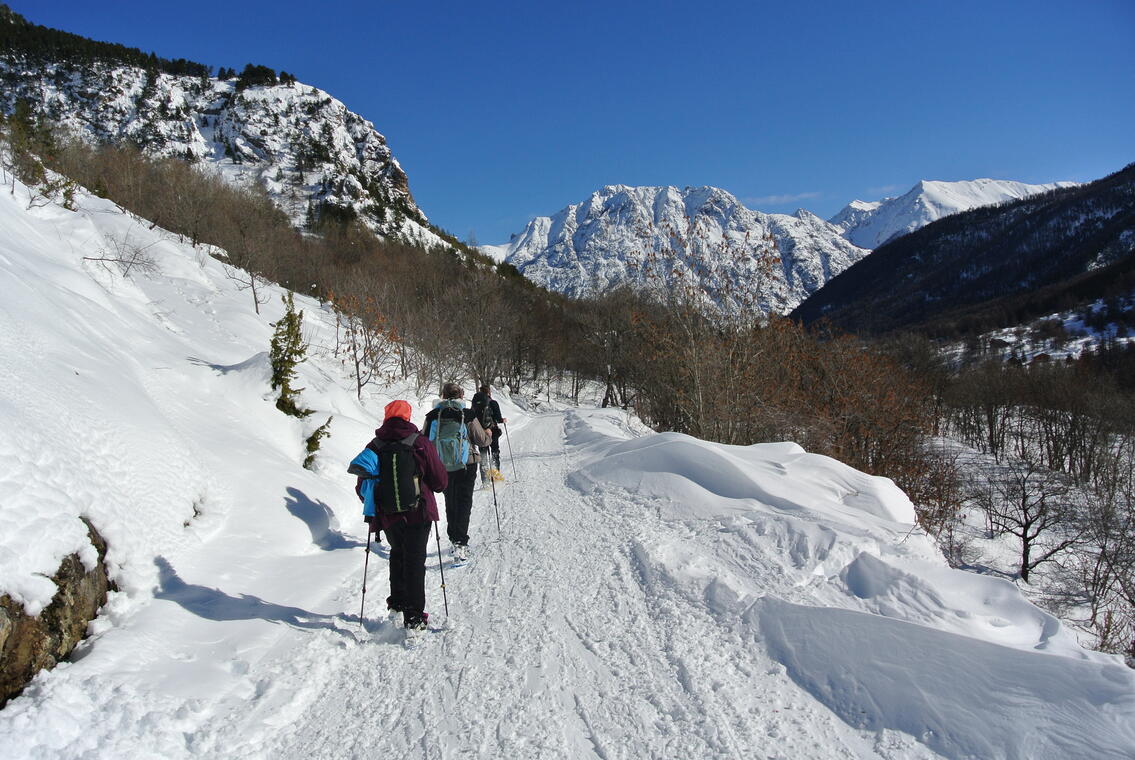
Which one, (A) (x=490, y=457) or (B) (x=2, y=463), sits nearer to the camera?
(B) (x=2, y=463)

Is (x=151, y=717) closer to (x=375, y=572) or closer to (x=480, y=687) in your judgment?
(x=480, y=687)

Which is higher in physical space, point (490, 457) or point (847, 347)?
point (847, 347)

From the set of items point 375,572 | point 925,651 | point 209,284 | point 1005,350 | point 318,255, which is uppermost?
point 1005,350

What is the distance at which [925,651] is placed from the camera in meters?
3.45

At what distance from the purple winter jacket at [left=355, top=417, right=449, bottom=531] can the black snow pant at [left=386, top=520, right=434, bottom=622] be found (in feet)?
0.24

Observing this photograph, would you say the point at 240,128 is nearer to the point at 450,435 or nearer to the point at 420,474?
the point at 450,435

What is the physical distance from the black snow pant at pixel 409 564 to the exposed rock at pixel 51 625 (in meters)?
2.10

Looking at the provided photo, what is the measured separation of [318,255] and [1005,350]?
108688mm

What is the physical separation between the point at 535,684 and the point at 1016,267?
20372cm

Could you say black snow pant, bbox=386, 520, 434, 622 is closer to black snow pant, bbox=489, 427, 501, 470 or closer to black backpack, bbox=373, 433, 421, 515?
black backpack, bbox=373, 433, 421, 515

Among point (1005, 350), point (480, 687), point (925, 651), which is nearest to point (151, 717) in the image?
→ point (480, 687)

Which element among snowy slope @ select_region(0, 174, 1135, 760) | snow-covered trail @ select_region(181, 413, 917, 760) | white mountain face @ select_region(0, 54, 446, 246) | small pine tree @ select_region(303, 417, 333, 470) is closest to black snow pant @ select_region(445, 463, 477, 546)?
snowy slope @ select_region(0, 174, 1135, 760)

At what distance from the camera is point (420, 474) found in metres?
4.72

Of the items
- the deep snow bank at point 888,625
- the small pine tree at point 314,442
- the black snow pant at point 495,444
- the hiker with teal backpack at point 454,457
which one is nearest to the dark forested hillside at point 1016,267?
the black snow pant at point 495,444
